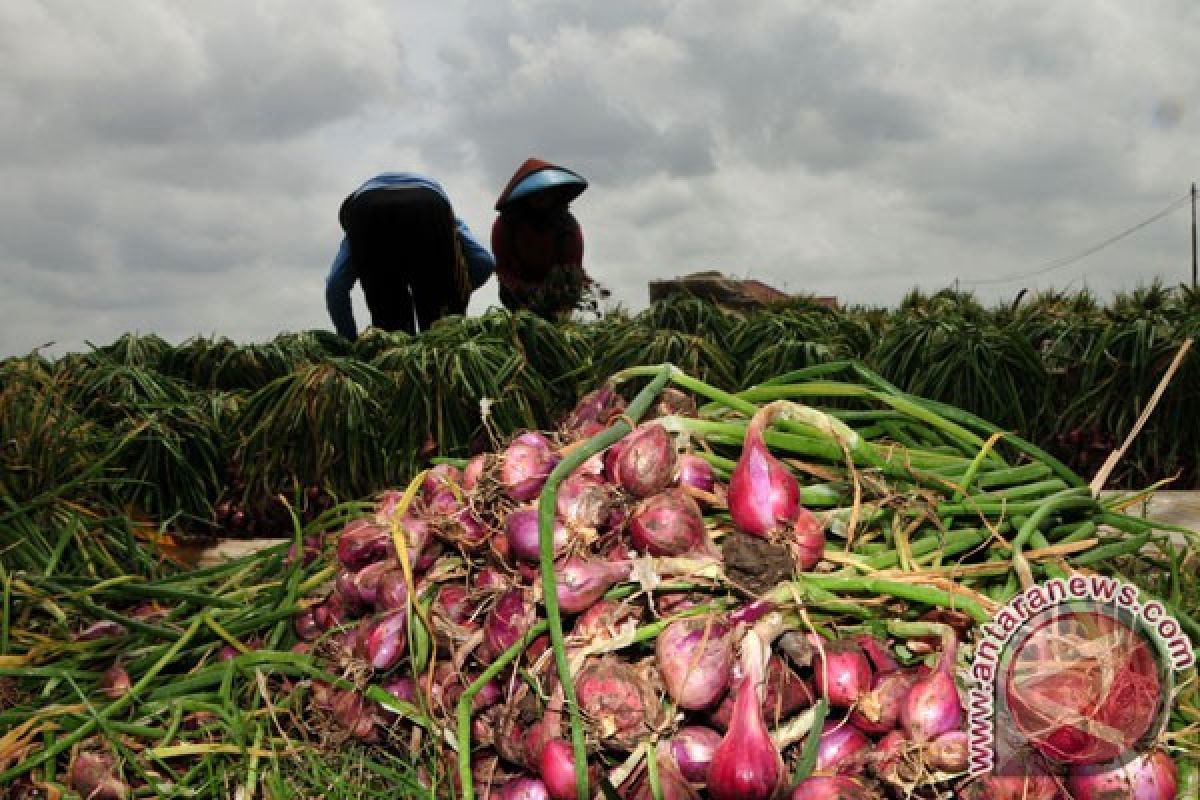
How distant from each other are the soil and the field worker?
715 cm

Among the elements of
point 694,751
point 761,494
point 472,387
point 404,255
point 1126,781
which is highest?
point 404,255

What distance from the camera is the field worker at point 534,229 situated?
29.3 feet

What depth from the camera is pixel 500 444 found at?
1.89 m

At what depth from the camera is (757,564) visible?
1.48 metres

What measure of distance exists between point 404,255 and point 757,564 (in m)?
6.55

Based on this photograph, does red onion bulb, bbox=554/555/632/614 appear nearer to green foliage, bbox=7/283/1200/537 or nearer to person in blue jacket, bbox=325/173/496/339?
green foliage, bbox=7/283/1200/537

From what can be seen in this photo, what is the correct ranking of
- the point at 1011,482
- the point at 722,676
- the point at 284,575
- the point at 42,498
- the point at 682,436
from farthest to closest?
the point at 42,498 < the point at 284,575 < the point at 1011,482 < the point at 682,436 < the point at 722,676

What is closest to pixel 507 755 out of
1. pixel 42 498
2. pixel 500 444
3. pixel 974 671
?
pixel 500 444

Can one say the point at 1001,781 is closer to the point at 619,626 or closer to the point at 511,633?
the point at 619,626

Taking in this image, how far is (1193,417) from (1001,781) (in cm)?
512

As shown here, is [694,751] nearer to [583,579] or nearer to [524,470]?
[583,579]

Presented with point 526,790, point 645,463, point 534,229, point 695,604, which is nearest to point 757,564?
point 695,604

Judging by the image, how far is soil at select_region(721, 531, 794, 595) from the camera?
4.85 feet

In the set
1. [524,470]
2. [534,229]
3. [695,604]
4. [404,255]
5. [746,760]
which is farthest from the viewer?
[534,229]
